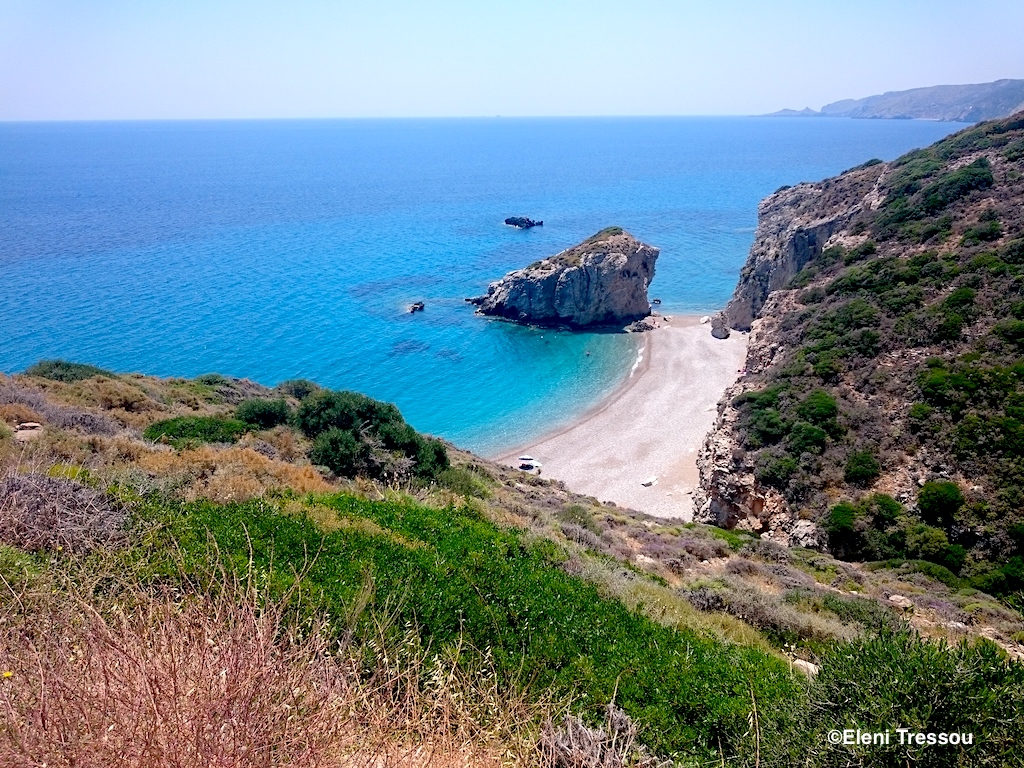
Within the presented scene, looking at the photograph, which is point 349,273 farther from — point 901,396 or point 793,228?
point 901,396

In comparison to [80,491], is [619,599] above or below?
below

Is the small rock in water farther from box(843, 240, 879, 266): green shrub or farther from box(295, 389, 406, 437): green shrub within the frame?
box(295, 389, 406, 437): green shrub

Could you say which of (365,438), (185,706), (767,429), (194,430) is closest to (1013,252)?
(767,429)

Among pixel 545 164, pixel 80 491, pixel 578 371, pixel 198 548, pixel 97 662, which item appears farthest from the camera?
pixel 545 164

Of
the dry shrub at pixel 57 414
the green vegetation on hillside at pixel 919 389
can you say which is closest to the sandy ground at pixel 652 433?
the green vegetation on hillside at pixel 919 389

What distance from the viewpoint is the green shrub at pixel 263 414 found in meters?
16.7

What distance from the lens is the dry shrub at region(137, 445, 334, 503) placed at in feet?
29.3

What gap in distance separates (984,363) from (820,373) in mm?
4586

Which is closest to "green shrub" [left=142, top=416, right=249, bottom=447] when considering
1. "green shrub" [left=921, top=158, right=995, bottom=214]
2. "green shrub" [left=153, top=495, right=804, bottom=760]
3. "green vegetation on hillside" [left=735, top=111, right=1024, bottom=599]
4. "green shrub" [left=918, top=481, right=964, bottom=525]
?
"green shrub" [left=153, top=495, right=804, bottom=760]

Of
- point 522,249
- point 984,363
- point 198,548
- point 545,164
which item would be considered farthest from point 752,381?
point 545,164

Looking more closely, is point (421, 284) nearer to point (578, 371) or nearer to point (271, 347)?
point (271, 347)

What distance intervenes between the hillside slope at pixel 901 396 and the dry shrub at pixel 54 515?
15920 millimetres

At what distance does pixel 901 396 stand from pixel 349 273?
55206 mm

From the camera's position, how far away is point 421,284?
5972cm
